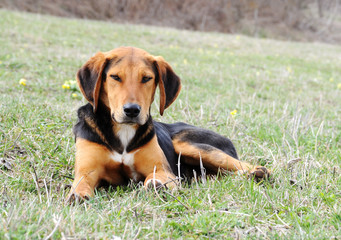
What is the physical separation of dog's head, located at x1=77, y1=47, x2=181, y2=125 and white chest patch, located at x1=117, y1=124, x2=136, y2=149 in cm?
27

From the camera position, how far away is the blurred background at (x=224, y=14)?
28688 millimetres

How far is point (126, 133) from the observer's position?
3990 mm

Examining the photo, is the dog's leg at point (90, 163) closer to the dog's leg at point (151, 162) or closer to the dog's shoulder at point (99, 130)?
the dog's shoulder at point (99, 130)

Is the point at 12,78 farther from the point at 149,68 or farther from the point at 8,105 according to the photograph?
the point at 149,68

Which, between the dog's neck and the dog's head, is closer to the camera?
the dog's head

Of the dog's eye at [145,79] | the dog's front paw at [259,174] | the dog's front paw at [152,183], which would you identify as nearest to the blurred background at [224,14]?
the dog's eye at [145,79]

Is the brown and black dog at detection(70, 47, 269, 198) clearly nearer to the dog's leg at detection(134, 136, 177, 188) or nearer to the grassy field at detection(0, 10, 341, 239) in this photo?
the dog's leg at detection(134, 136, 177, 188)

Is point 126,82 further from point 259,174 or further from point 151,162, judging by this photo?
point 259,174

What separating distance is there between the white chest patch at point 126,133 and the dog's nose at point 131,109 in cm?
50

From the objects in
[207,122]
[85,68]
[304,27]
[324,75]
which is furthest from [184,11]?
[85,68]

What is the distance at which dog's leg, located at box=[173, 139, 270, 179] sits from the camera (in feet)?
13.9

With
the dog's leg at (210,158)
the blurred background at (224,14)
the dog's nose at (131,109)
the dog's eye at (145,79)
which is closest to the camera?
the dog's nose at (131,109)

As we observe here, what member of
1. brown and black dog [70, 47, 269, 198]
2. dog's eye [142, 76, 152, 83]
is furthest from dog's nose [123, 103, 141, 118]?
dog's eye [142, 76, 152, 83]

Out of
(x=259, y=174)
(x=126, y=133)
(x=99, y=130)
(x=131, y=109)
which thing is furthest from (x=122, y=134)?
(x=259, y=174)
